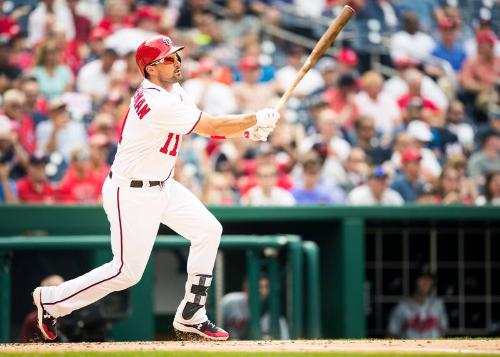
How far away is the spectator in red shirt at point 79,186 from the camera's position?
9.91 m

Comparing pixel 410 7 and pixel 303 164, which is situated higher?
pixel 410 7

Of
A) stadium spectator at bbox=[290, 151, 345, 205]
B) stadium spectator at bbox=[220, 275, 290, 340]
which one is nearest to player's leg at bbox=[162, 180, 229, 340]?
stadium spectator at bbox=[220, 275, 290, 340]

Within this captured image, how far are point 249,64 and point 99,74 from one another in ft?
5.08

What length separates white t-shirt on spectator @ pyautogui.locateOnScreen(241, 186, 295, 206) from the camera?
1009 cm

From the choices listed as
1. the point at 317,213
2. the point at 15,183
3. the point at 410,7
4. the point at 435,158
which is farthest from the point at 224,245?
the point at 410,7

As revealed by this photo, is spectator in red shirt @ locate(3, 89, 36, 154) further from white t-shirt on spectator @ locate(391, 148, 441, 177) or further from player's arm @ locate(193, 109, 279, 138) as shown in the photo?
player's arm @ locate(193, 109, 279, 138)

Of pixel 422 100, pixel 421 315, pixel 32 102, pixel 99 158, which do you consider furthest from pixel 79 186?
pixel 422 100

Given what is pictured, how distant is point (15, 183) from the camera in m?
10.0

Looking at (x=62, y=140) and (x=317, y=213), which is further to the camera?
(x=62, y=140)

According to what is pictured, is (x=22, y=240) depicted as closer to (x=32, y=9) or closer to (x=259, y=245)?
(x=259, y=245)

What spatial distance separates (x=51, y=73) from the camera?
1116cm

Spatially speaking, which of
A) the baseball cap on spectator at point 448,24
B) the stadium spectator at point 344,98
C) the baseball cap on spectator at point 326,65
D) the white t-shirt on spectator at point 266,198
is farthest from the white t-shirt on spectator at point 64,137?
the baseball cap on spectator at point 448,24

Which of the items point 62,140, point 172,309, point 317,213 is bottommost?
point 172,309

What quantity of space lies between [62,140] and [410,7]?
4729 millimetres
